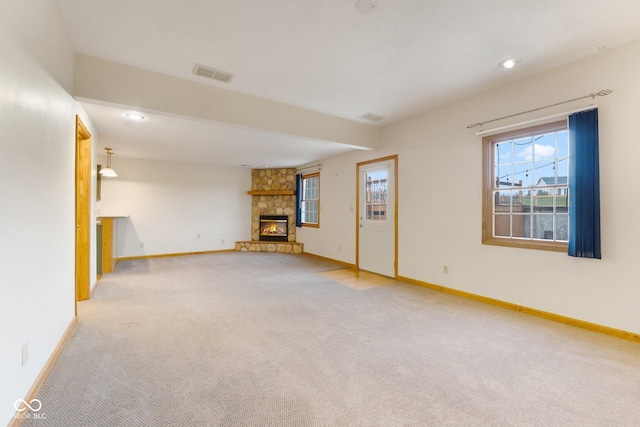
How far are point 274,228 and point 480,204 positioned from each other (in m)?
5.79

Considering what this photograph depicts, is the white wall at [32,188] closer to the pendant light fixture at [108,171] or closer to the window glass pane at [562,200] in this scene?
the pendant light fixture at [108,171]

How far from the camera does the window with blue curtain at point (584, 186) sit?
8.83 feet

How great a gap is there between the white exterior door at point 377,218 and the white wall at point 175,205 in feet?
13.0

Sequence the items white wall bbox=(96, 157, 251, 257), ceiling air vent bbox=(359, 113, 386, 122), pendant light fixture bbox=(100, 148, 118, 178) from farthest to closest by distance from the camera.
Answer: white wall bbox=(96, 157, 251, 257), pendant light fixture bbox=(100, 148, 118, 178), ceiling air vent bbox=(359, 113, 386, 122)

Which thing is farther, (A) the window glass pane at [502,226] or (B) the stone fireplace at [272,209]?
(B) the stone fireplace at [272,209]

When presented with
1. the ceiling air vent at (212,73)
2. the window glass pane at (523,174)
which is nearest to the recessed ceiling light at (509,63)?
the window glass pane at (523,174)

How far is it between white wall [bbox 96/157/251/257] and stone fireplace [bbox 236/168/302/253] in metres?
0.22

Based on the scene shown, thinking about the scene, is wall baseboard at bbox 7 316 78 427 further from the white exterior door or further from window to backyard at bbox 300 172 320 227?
window to backyard at bbox 300 172 320 227

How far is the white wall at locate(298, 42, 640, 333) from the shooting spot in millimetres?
2602

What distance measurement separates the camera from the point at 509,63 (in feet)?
9.30

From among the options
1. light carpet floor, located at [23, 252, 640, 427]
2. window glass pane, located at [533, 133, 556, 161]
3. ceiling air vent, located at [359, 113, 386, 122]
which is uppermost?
ceiling air vent, located at [359, 113, 386, 122]

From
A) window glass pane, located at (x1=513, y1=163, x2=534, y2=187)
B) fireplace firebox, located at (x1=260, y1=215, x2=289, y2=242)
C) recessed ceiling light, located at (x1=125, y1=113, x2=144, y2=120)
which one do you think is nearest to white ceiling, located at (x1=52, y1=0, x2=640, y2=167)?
recessed ceiling light, located at (x1=125, y1=113, x2=144, y2=120)

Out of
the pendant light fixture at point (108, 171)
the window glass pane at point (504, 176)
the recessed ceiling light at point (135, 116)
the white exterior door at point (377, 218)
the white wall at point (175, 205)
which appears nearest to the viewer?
the window glass pane at point (504, 176)

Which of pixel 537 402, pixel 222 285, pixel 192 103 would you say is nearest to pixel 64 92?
pixel 192 103
